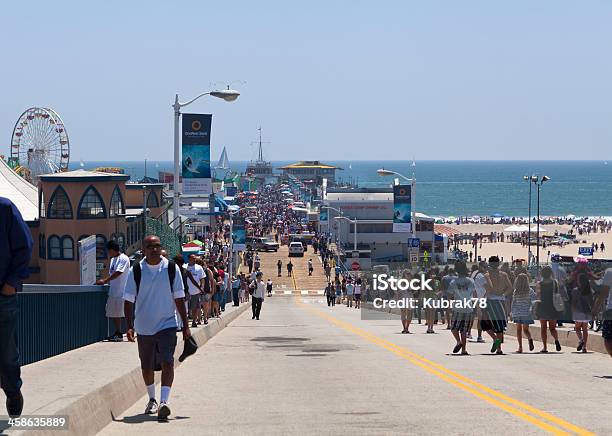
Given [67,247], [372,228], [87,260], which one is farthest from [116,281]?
[372,228]

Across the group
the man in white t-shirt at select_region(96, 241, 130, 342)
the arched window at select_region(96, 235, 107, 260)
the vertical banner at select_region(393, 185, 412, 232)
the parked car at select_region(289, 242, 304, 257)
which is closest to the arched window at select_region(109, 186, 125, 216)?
the arched window at select_region(96, 235, 107, 260)

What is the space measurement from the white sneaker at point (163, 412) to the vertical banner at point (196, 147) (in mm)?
23066

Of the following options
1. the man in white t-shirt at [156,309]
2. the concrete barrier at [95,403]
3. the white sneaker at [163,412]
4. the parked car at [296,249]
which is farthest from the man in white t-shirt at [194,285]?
the parked car at [296,249]

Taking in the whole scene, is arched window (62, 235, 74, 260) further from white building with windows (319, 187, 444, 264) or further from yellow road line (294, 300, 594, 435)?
white building with windows (319, 187, 444, 264)

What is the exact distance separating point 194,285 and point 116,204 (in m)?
35.1

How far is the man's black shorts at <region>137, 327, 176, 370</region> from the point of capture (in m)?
10.2

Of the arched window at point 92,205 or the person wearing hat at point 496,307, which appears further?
the arched window at point 92,205

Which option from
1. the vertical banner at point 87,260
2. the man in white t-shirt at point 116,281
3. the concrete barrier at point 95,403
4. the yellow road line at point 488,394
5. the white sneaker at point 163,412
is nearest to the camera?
the concrete barrier at point 95,403

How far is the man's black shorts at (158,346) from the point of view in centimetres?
1024

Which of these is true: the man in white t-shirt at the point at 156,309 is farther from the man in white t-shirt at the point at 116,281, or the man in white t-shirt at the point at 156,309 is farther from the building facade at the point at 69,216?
the building facade at the point at 69,216

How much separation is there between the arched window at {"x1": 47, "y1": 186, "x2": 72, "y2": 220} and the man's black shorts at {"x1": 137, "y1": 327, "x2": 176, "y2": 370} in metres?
43.3

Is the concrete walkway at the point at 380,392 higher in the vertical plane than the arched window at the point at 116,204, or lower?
lower

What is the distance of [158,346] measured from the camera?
10.3m

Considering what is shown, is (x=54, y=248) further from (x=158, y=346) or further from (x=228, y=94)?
(x=158, y=346)
